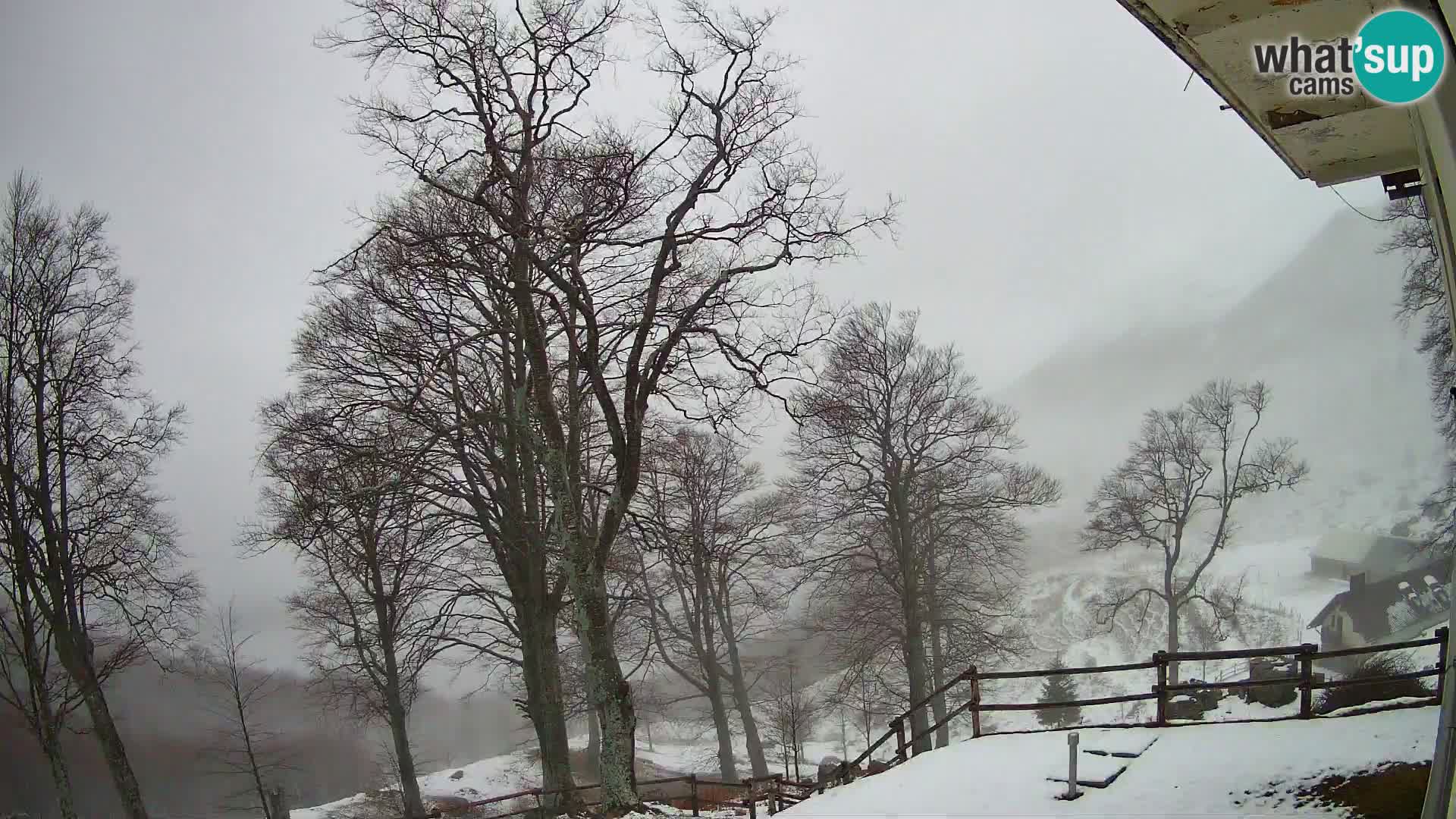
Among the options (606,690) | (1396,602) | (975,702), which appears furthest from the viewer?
(1396,602)

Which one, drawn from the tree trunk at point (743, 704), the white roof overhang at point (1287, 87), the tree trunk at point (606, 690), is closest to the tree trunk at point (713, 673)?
the tree trunk at point (743, 704)

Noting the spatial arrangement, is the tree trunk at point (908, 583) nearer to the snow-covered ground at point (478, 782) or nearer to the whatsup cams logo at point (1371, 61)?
the whatsup cams logo at point (1371, 61)

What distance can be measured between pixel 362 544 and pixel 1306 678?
1350 centimetres

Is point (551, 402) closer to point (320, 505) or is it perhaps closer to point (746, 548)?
point (320, 505)

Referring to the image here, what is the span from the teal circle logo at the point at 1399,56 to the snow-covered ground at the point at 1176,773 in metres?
5.12

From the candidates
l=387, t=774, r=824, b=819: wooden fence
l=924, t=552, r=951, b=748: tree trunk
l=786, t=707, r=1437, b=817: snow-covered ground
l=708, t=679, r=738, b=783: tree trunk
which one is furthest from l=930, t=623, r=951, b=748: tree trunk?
l=786, t=707, r=1437, b=817: snow-covered ground

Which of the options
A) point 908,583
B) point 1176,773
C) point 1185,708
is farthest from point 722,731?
point 1176,773

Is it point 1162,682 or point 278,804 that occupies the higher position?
point 1162,682

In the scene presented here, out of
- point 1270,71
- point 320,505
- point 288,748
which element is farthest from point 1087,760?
point 288,748

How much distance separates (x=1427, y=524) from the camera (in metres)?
27.1

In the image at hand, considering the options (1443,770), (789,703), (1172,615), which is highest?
(1443,770)

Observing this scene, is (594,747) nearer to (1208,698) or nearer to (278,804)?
(278,804)

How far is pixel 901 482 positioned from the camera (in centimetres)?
1775

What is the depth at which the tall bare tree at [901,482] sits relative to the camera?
17438mm
